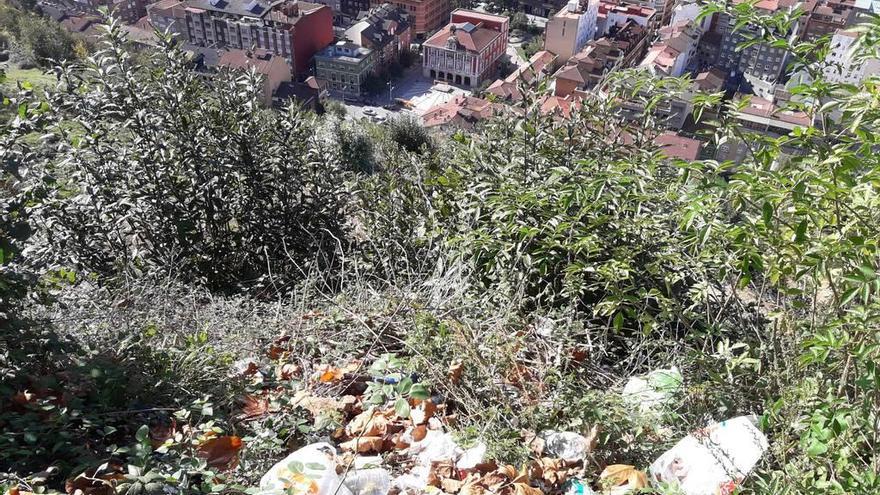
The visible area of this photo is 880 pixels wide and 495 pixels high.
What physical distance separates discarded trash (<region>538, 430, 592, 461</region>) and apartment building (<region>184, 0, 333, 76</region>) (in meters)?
26.2

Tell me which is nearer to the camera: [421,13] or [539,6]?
[421,13]

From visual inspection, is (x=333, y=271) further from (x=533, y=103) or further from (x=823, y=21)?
(x=823, y=21)

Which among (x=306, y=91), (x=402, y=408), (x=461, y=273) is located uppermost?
(x=402, y=408)

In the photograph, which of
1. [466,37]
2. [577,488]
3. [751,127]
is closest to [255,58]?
[466,37]

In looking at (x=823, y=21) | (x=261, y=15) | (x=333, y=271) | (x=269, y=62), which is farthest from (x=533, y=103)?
(x=823, y=21)

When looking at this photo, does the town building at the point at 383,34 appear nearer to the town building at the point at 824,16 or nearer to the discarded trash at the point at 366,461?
the town building at the point at 824,16

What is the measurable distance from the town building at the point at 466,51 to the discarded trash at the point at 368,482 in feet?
83.4

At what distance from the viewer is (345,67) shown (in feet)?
83.5

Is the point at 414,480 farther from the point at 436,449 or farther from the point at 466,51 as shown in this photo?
the point at 466,51

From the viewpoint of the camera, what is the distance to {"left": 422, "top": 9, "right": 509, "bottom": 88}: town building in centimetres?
2605

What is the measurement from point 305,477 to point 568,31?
2784cm

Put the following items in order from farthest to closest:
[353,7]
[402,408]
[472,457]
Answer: [353,7]
[472,457]
[402,408]

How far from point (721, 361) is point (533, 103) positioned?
154 centimetres

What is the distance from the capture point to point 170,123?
3.66 m
